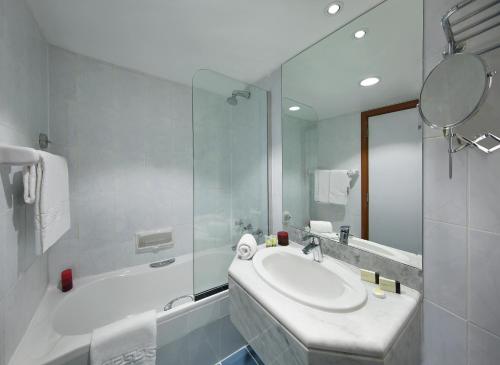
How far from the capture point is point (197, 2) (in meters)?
1.01

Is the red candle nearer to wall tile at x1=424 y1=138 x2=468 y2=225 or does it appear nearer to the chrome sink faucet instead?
the chrome sink faucet

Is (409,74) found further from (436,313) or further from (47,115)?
(47,115)

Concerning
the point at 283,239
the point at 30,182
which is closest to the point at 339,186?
the point at 283,239

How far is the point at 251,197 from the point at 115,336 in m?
1.27

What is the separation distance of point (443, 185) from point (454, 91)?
1.18 ft

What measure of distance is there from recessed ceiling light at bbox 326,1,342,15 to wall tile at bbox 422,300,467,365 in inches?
60.0

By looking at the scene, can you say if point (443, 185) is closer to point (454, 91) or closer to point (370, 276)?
point (454, 91)

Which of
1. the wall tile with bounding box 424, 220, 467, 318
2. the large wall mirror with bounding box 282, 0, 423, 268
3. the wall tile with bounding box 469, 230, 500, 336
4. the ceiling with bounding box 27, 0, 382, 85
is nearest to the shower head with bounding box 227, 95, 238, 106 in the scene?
the ceiling with bounding box 27, 0, 382, 85

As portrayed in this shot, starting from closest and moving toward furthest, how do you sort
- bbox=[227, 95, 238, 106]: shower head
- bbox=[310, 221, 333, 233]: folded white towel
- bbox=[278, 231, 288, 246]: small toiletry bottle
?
bbox=[310, 221, 333, 233]: folded white towel < bbox=[278, 231, 288, 246]: small toiletry bottle < bbox=[227, 95, 238, 106]: shower head

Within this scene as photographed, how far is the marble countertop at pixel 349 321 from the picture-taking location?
0.58 m

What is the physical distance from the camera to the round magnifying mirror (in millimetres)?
604

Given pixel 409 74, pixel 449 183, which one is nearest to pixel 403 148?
pixel 449 183

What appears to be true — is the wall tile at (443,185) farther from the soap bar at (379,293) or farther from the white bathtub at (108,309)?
the white bathtub at (108,309)

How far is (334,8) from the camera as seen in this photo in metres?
1.02
